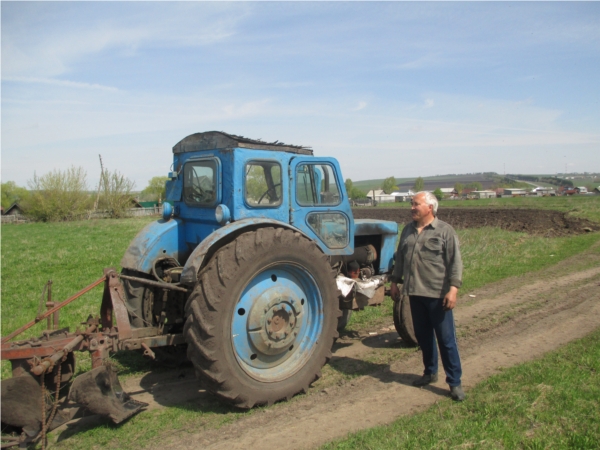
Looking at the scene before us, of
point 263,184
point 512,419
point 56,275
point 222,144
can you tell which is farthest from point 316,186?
point 56,275

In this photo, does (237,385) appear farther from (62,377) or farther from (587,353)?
(587,353)

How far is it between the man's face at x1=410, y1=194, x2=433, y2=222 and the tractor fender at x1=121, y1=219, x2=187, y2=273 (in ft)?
8.80

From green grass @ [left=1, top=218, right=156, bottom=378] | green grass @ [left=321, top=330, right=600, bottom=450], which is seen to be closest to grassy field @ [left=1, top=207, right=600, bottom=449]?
green grass @ [left=1, top=218, right=156, bottom=378]

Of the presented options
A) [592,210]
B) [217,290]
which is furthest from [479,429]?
[592,210]

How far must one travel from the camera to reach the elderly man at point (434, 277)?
4.82 meters

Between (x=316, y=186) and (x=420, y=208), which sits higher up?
(x=316, y=186)

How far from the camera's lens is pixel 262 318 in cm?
486

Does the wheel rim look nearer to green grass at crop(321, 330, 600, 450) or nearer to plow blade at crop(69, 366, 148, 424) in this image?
plow blade at crop(69, 366, 148, 424)

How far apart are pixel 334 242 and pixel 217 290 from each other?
2048mm

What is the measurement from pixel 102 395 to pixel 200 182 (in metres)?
2.52

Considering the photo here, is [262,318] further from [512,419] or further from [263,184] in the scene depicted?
[512,419]

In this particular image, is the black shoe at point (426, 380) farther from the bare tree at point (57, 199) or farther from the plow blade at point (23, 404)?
the bare tree at point (57, 199)

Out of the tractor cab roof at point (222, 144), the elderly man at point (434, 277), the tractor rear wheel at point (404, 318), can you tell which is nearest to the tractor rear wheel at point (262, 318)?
the elderly man at point (434, 277)

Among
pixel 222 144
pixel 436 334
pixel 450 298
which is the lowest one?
pixel 436 334
